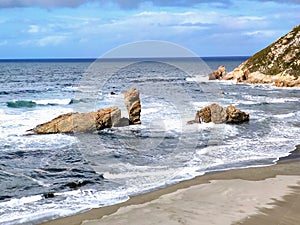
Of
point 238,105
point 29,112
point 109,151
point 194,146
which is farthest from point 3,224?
point 238,105

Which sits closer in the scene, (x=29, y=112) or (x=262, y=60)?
(x=29, y=112)

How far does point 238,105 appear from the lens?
44.4 m

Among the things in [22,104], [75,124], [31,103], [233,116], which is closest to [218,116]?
[233,116]

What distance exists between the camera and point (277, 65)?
265 ft

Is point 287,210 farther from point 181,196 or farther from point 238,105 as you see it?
point 238,105

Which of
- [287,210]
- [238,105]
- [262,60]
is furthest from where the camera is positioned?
[262,60]

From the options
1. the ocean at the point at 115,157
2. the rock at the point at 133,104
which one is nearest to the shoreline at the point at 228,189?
the ocean at the point at 115,157

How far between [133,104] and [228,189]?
636 inches

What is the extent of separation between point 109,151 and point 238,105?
25.9 meters

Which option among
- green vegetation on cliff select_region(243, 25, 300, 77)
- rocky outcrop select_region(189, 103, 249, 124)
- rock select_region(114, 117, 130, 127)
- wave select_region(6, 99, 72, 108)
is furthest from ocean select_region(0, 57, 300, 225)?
green vegetation on cliff select_region(243, 25, 300, 77)

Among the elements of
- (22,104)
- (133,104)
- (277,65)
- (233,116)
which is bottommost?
(233,116)

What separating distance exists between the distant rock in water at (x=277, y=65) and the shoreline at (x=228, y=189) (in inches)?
2241

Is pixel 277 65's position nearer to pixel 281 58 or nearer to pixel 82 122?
pixel 281 58

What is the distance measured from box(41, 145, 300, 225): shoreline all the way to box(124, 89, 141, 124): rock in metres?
13.3
